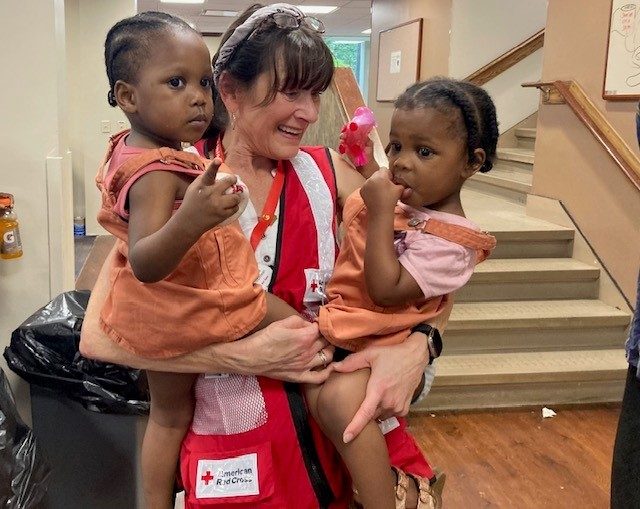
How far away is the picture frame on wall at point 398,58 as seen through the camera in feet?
27.3

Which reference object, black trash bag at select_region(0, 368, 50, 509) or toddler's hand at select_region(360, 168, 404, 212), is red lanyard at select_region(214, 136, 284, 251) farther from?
black trash bag at select_region(0, 368, 50, 509)

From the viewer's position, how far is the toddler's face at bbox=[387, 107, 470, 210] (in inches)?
46.4

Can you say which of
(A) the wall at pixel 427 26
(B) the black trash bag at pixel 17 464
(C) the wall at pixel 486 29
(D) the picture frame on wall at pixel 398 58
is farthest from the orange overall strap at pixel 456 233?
(D) the picture frame on wall at pixel 398 58

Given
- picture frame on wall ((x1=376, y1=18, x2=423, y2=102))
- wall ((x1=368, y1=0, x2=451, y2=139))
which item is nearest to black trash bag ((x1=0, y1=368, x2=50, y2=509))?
wall ((x1=368, y1=0, x2=451, y2=139))

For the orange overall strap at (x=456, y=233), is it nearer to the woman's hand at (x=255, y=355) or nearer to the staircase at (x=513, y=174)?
the woman's hand at (x=255, y=355)

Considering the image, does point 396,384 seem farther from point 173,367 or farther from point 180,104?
point 180,104

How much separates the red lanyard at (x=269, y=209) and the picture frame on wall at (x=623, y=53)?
10.9 feet

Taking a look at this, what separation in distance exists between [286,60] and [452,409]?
2.87 metres

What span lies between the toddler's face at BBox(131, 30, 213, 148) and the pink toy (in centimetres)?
40

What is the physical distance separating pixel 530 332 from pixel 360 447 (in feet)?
10.0

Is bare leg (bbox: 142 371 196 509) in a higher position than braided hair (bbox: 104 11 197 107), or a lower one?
lower

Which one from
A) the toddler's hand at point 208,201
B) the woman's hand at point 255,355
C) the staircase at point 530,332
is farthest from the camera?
the staircase at point 530,332

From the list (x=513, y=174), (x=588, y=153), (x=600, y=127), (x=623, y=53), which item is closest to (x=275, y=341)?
(x=600, y=127)

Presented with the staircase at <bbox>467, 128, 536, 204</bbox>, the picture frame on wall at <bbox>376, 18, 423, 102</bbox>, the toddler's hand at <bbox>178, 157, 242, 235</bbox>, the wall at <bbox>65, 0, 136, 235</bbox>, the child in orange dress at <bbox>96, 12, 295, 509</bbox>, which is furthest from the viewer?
the picture frame on wall at <bbox>376, 18, 423, 102</bbox>
